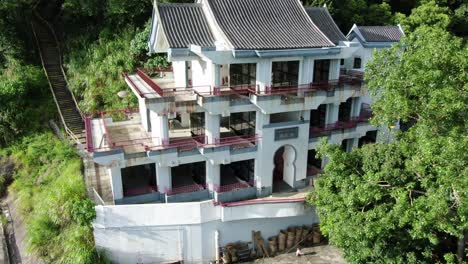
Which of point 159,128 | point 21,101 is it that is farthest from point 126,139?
point 21,101

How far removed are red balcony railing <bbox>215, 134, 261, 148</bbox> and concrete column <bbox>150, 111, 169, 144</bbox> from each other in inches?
112

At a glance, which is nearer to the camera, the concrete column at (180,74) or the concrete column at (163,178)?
the concrete column at (163,178)

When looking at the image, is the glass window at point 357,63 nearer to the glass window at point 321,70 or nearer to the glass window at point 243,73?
the glass window at point 321,70

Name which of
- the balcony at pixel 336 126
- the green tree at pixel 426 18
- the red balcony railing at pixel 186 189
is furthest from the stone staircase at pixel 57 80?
the green tree at pixel 426 18

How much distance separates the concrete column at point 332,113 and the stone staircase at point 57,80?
56.6 ft

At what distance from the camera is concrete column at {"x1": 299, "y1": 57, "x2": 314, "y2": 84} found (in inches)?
846

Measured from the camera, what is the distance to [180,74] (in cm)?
2453

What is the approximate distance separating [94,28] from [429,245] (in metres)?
33.4

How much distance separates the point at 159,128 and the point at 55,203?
22.2 feet

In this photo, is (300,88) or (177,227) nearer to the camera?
(177,227)

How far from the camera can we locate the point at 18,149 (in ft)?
90.5

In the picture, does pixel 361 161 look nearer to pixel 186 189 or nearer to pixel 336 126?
pixel 336 126

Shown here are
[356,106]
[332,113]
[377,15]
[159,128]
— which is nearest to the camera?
[159,128]

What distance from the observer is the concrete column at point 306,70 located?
21.5 meters
